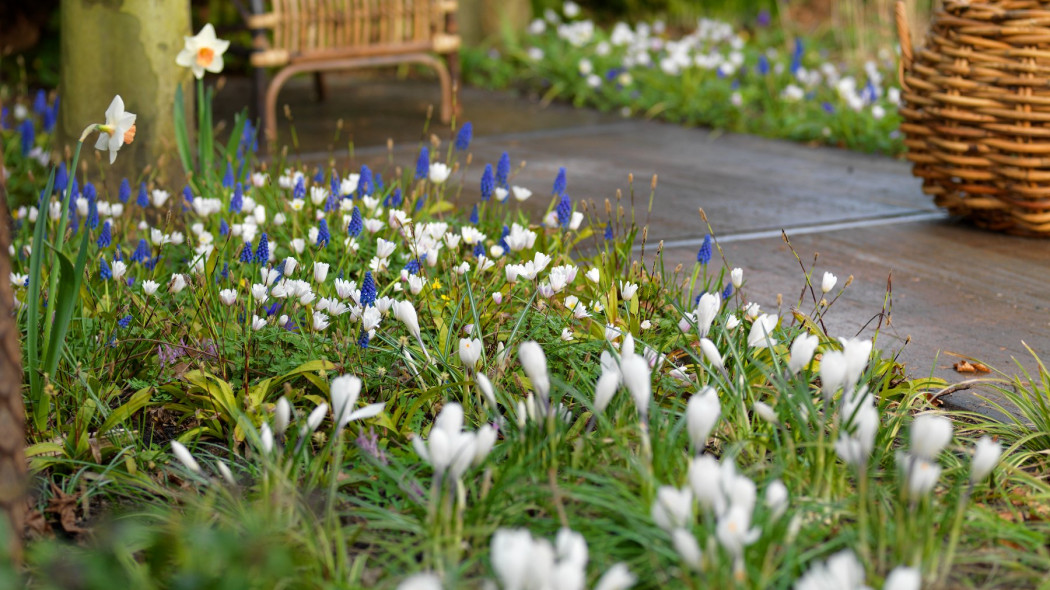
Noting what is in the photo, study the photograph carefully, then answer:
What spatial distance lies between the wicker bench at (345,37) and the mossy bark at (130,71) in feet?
4.74

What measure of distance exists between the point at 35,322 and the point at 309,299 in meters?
0.54

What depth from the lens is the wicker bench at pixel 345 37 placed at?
540 centimetres

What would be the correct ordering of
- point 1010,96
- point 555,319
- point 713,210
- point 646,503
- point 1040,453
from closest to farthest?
point 646,503, point 1040,453, point 555,319, point 1010,96, point 713,210

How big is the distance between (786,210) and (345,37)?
2722 mm

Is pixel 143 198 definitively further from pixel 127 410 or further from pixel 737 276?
pixel 737 276

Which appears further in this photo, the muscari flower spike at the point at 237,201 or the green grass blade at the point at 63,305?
the muscari flower spike at the point at 237,201

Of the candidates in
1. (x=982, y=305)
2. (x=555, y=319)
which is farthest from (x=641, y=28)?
(x=555, y=319)

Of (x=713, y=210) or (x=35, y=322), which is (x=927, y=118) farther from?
(x=35, y=322)

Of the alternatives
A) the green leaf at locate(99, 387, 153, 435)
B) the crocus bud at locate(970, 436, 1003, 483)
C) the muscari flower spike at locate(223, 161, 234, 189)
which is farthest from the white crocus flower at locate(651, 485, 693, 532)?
the muscari flower spike at locate(223, 161, 234, 189)

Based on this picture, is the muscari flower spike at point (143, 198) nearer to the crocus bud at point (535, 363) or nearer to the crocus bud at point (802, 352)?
the crocus bud at point (535, 363)

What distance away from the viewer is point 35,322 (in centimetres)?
215

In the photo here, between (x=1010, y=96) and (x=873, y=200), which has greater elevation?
(x=1010, y=96)

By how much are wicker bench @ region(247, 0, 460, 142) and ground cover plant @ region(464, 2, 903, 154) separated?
44.4 inches

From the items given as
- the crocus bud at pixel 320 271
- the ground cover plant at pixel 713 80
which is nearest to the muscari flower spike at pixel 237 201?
the crocus bud at pixel 320 271
